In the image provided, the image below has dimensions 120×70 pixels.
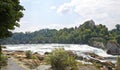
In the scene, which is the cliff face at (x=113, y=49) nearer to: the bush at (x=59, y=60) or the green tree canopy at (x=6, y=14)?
the bush at (x=59, y=60)

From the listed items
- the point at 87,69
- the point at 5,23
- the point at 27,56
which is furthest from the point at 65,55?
the point at 27,56

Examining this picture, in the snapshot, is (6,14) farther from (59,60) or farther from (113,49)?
(113,49)

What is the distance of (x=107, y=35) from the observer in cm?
19875

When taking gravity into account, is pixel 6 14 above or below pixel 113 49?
above

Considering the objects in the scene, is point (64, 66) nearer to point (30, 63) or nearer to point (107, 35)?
point (30, 63)

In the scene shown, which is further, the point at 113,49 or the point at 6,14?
the point at 113,49

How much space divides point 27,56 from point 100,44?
113431 millimetres

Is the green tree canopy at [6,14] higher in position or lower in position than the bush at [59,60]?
higher

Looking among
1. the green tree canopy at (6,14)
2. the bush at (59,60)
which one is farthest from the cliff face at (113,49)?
the green tree canopy at (6,14)

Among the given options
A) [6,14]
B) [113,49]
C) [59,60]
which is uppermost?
[6,14]

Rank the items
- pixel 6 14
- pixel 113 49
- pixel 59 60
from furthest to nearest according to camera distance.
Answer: pixel 113 49 → pixel 59 60 → pixel 6 14

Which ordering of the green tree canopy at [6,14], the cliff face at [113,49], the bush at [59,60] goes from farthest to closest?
the cliff face at [113,49] < the bush at [59,60] < the green tree canopy at [6,14]

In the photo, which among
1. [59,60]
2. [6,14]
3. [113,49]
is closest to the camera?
[6,14]

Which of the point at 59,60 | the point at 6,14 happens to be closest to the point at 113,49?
the point at 59,60
